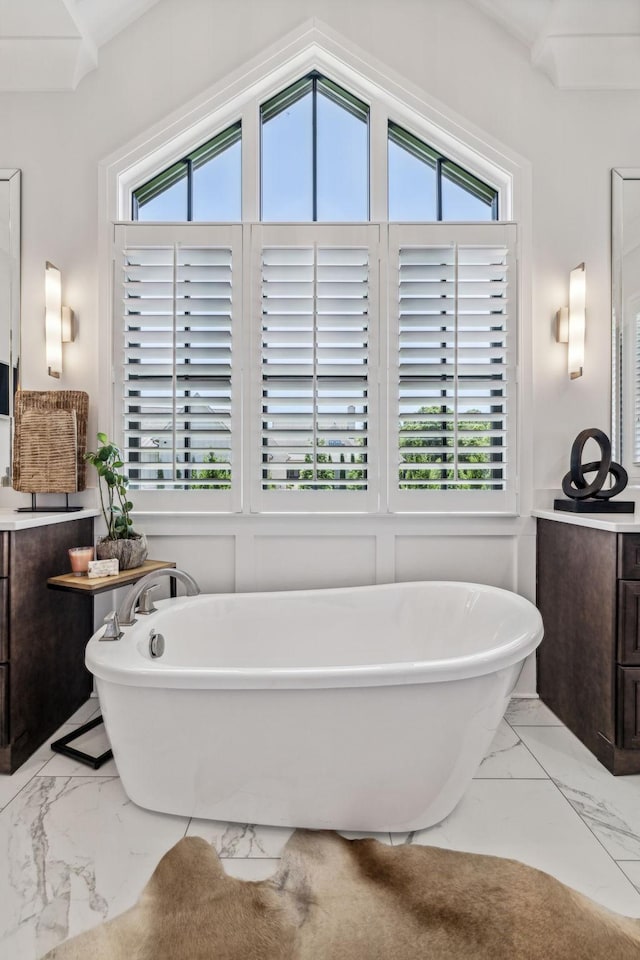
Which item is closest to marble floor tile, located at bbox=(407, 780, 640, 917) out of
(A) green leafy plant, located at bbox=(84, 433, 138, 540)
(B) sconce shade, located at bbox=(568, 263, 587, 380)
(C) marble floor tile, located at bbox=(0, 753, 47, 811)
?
(C) marble floor tile, located at bbox=(0, 753, 47, 811)

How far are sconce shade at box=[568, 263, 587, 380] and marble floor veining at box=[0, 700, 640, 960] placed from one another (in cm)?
165

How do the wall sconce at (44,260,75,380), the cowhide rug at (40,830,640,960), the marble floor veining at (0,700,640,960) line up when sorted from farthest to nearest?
the wall sconce at (44,260,75,380) → the marble floor veining at (0,700,640,960) → the cowhide rug at (40,830,640,960)

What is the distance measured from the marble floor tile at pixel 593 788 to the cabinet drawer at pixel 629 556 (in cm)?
70

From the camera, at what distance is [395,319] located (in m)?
2.33

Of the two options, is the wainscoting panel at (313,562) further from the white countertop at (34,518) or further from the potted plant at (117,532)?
the white countertop at (34,518)

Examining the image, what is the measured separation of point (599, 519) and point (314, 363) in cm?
135

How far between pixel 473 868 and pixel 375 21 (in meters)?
3.36

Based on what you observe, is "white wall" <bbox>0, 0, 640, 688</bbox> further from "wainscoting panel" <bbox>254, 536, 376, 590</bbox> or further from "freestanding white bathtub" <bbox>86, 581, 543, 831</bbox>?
"freestanding white bathtub" <bbox>86, 581, 543, 831</bbox>

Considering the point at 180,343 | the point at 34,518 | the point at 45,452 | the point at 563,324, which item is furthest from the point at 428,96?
the point at 34,518

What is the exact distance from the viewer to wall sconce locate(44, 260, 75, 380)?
227 cm

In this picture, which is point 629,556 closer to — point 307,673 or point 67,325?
point 307,673

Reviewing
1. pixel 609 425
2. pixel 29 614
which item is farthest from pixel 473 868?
pixel 609 425

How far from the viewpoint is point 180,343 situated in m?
2.32

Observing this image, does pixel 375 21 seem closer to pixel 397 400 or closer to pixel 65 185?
pixel 65 185
